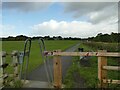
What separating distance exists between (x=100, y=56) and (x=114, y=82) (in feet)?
3.05

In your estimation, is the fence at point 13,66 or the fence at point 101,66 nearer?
the fence at point 101,66

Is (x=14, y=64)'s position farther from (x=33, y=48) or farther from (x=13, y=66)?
(x=33, y=48)

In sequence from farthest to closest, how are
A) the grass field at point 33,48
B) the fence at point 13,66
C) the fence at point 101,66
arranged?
the grass field at point 33,48 → the fence at point 13,66 → the fence at point 101,66

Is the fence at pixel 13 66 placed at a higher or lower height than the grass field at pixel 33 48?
higher

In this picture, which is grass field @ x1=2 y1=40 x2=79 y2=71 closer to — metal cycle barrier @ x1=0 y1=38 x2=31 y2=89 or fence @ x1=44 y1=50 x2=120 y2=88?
metal cycle barrier @ x1=0 y1=38 x2=31 y2=89

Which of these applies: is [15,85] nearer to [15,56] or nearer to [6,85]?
[6,85]

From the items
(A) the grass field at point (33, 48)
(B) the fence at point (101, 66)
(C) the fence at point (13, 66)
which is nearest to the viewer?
(B) the fence at point (101, 66)

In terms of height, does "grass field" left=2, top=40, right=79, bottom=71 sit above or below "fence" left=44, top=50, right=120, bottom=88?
Result: below

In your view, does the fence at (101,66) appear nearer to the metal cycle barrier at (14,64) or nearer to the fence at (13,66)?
the metal cycle barrier at (14,64)

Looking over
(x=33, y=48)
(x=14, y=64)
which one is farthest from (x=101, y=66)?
(x=33, y=48)

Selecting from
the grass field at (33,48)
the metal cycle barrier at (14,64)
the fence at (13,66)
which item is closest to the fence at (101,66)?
the metal cycle barrier at (14,64)

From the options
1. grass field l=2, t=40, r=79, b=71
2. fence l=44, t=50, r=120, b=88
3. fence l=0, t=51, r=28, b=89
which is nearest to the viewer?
fence l=44, t=50, r=120, b=88

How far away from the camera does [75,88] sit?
7.71 metres

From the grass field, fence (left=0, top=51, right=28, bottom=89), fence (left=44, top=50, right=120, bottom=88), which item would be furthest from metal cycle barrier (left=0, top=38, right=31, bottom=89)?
the grass field
